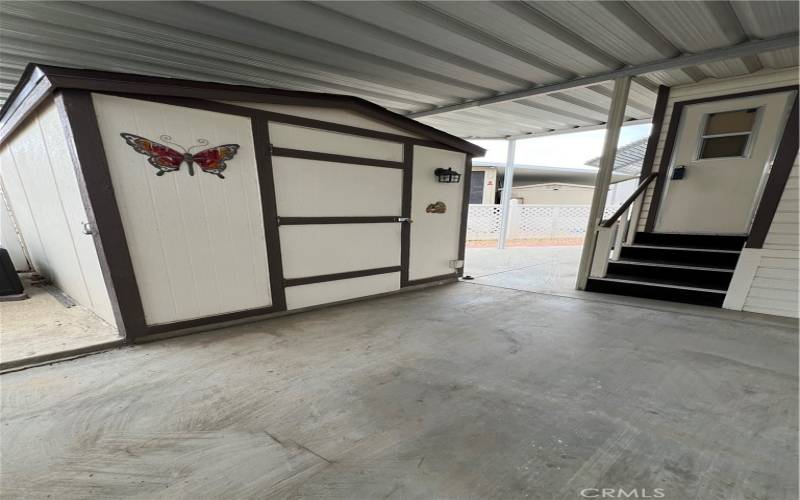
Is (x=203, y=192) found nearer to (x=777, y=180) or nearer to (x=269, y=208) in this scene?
(x=269, y=208)

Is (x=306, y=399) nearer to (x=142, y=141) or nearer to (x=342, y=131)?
(x=142, y=141)

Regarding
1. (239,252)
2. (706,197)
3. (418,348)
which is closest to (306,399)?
(418,348)

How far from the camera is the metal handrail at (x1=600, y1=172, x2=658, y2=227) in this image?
379cm

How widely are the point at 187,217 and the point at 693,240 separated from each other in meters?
6.21

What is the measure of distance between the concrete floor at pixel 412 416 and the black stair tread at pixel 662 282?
0.77 meters

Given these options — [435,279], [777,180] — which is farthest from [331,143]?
[777,180]

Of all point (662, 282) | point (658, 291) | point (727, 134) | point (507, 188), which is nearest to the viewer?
point (658, 291)

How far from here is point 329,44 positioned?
272cm

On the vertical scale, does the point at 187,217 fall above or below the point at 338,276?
above

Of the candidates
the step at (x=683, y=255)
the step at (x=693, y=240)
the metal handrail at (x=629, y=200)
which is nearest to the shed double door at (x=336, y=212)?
the metal handrail at (x=629, y=200)

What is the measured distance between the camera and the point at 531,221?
10086mm

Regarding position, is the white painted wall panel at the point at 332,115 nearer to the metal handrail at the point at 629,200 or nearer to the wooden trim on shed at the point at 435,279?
the wooden trim on shed at the point at 435,279

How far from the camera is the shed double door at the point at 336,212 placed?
2.97 m

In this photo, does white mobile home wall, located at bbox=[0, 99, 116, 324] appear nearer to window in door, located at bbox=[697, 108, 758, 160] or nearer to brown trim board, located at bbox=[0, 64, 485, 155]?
brown trim board, located at bbox=[0, 64, 485, 155]
